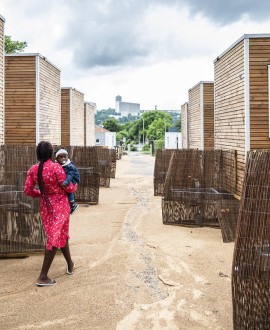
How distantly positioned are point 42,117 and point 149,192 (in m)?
5.37

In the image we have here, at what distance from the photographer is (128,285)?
469 cm

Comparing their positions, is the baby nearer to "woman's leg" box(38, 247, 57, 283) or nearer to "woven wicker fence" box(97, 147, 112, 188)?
"woman's leg" box(38, 247, 57, 283)

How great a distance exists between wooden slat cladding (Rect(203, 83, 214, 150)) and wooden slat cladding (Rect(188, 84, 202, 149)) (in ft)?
1.36

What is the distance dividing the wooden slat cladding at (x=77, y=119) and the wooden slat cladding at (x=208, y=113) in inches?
310

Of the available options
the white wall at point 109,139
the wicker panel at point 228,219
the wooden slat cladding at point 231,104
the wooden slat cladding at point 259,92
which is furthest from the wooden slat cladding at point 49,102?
the white wall at point 109,139

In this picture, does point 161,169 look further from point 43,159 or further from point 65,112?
point 43,159

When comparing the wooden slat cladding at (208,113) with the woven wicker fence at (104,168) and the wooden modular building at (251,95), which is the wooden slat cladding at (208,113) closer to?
the woven wicker fence at (104,168)

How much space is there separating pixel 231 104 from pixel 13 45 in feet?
96.7

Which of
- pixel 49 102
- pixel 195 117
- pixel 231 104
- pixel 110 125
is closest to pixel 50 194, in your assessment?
pixel 231 104

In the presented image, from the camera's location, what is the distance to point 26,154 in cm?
599

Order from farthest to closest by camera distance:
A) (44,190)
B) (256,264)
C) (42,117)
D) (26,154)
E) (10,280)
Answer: (42,117), (26,154), (10,280), (44,190), (256,264)

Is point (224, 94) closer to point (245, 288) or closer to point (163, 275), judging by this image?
point (163, 275)

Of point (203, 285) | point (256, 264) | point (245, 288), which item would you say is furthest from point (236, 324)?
point (203, 285)

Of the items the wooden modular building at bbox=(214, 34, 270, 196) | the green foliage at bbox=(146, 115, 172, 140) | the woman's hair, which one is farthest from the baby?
the green foliage at bbox=(146, 115, 172, 140)
